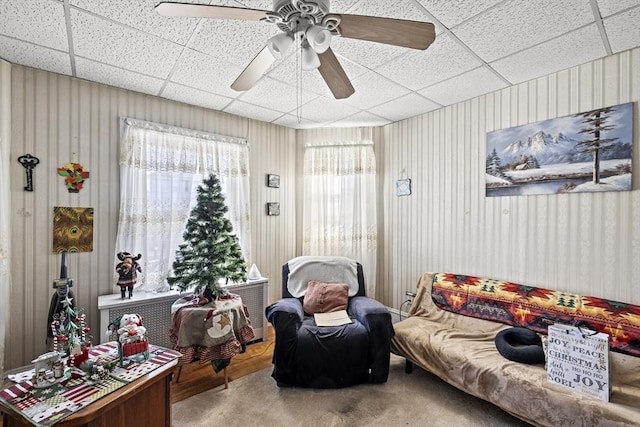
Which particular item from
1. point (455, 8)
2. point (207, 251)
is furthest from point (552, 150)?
point (207, 251)

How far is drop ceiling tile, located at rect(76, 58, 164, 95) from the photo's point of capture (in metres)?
2.30

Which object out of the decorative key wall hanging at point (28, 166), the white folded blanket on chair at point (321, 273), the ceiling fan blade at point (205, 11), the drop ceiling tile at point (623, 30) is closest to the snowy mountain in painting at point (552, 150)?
the drop ceiling tile at point (623, 30)

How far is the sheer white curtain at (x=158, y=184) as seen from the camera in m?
2.74

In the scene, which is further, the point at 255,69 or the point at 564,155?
the point at 564,155

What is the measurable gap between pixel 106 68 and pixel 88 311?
2014mm

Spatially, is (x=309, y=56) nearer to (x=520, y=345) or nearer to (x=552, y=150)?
(x=552, y=150)

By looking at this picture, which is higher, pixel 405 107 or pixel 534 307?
pixel 405 107

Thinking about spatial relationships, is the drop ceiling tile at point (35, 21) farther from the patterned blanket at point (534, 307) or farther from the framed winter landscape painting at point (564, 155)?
the patterned blanket at point (534, 307)

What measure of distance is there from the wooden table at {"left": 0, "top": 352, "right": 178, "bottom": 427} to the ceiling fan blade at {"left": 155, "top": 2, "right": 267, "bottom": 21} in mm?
1735

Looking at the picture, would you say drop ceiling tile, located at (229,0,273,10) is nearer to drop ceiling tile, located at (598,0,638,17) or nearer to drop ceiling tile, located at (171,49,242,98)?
drop ceiling tile, located at (171,49,242,98)

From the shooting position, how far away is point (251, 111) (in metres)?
3.34

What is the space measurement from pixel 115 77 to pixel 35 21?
72cm

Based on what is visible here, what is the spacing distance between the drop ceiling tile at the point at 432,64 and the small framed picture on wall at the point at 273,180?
6.16 feet

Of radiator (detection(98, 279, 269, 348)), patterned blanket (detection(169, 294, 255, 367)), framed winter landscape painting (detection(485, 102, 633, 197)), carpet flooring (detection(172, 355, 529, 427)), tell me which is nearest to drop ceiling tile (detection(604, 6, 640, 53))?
framed winter landscape painting (detection(485, 102, 633, 197))
